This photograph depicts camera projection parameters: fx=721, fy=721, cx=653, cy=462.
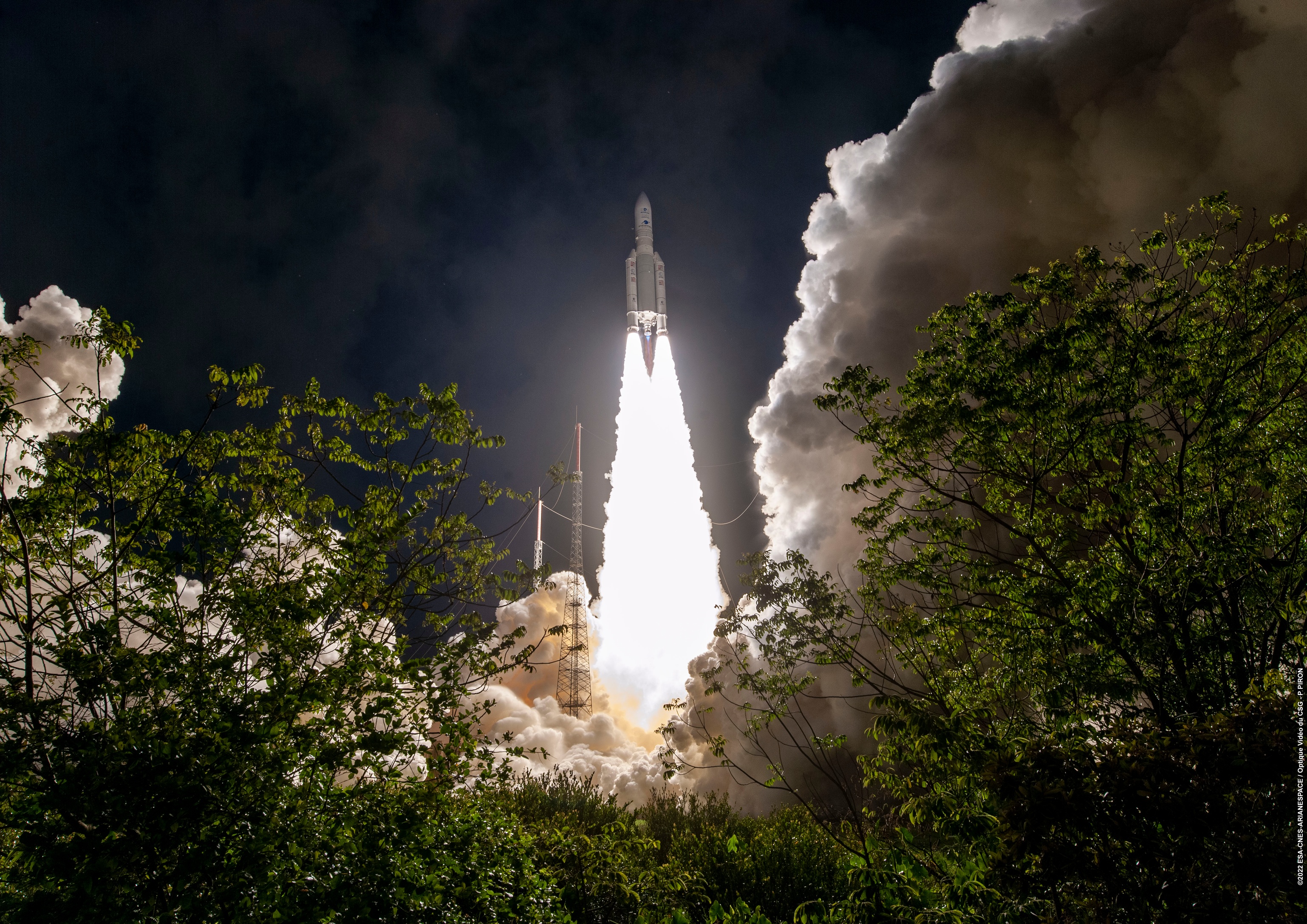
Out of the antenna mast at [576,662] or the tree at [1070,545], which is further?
the antenna mast at [576,662]

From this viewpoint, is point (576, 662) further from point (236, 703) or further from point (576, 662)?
point (236, 703)

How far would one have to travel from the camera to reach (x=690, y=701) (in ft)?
134

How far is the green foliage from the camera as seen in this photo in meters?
11.6

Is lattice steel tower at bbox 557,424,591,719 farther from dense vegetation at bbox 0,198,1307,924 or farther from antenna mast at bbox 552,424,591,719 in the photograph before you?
dense vegetation at bbox 0,198,1307,924

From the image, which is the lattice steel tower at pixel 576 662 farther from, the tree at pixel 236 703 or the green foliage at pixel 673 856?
the tree at pixel 236 703

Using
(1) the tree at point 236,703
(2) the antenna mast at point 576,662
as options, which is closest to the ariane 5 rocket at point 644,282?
(2) the antenna mast at point 576,662

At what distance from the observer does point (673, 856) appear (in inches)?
758

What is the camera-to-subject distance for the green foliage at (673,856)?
11648 mm

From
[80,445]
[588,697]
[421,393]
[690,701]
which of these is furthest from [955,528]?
[588,697]

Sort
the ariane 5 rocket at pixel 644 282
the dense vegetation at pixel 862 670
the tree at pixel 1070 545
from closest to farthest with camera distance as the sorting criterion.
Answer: the dense vegetation at pixel 862 670
the tree at pixel 1070 545
the ariane 5 rocket at pixel 644 282

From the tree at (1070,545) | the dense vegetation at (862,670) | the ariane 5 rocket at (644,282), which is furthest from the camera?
the ariane 5 rocket at (644,282)

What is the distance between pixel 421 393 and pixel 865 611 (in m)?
9.90

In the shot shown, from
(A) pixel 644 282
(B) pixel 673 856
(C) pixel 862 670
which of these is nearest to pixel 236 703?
(C) pixel 862 670

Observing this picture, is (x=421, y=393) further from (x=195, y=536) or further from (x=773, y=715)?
(x=773, y=715)
